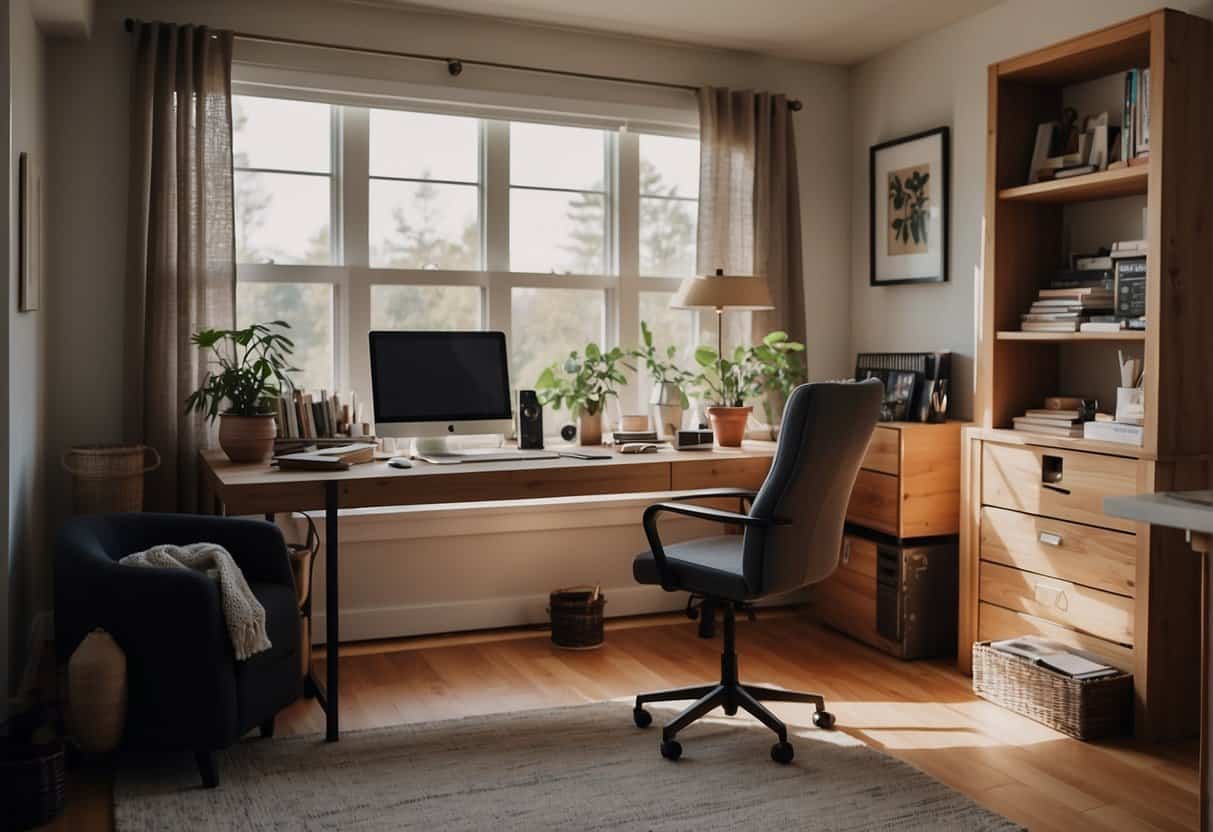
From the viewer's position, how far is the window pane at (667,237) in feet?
15.3

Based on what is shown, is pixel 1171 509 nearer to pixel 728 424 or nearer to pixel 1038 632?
pixel 1038 632

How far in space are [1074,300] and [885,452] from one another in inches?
34.1

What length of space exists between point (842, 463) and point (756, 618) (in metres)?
1.82

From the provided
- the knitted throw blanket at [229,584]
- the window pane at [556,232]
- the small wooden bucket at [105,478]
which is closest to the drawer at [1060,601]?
the window pane at [556,232]

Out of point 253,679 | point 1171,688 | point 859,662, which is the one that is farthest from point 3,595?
point 1171,688

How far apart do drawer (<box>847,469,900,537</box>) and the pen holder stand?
2.83ft

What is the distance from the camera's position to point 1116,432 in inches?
131

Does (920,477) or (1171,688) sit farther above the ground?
(920,477)

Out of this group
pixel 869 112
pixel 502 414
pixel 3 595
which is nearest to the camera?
pixel 3 595

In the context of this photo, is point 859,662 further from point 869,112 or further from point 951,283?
point 869,112

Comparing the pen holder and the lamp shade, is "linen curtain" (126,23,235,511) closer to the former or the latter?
the lamp shade

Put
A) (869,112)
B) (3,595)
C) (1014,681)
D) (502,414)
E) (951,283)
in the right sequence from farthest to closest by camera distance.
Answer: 1. (869,112)
2. (951,283)
3. (502,414)
4. (1014,681)
5. (3,595)

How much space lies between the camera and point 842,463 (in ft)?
9.76

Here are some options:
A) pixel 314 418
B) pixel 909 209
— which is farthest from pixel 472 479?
pixel 909 209
